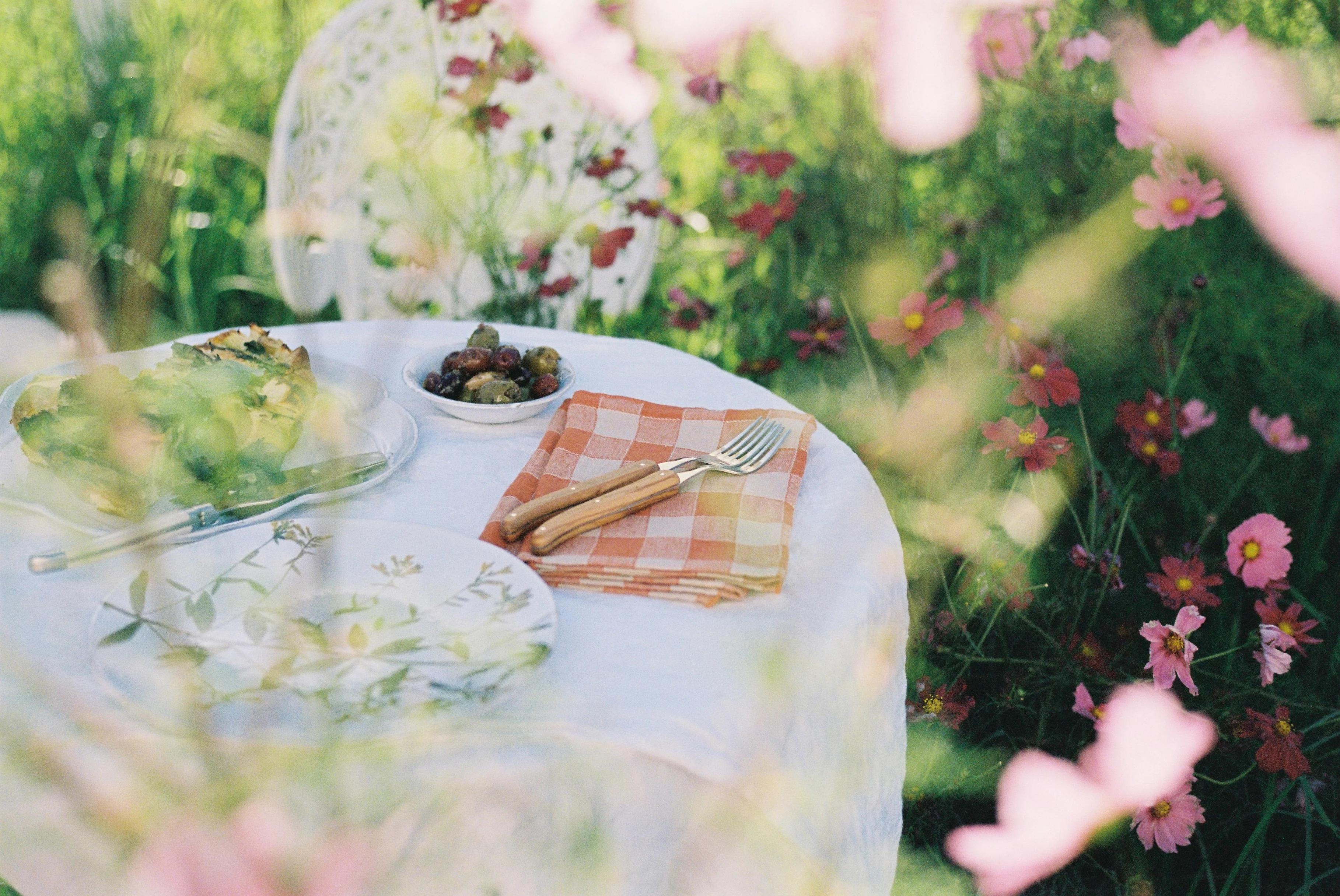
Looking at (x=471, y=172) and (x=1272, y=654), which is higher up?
(x=471, y=172)

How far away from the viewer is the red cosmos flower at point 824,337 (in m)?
1.89

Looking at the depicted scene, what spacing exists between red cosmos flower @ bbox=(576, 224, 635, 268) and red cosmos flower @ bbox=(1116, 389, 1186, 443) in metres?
0.90

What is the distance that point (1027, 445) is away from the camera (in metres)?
1.20

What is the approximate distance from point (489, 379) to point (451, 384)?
43mm

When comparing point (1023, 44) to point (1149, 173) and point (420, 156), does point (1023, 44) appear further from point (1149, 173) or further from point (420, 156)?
point (420, 156)

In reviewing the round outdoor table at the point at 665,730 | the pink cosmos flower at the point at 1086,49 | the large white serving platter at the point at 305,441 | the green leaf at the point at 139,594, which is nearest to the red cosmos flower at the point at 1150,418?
the pink cosmos flower at the point at 1086,49

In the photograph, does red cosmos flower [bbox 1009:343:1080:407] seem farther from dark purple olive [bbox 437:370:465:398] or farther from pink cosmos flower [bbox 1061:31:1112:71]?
pink cosmos flower [bbox 1061:31:1112:71]

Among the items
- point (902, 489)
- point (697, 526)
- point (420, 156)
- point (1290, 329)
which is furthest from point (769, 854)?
point (1290, 329)

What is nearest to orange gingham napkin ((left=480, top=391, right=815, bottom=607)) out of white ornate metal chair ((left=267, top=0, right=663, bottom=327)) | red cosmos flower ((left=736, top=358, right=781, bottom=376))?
Answer: white ornate metal chair ((left=267, top=0, right=663, bottom=327))

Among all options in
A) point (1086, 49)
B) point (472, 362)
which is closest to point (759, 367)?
point (1086, 49)

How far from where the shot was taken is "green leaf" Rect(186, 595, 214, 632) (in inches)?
25.5

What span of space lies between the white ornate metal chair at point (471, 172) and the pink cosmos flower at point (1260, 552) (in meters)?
1.08

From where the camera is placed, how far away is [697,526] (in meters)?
0.82

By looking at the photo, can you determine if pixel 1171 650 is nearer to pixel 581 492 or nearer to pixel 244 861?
pixel 581 492
